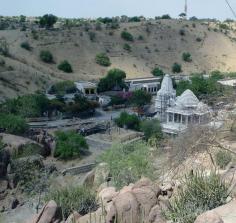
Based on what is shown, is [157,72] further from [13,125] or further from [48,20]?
[13,125]

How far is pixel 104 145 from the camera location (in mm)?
36719

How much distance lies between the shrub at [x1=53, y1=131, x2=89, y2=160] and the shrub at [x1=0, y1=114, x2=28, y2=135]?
2.57 meters

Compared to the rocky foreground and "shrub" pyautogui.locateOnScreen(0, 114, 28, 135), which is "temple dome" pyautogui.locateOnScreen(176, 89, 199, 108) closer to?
"shrub" pyautogui.locateOnScreen(0, 114, 28, 135)

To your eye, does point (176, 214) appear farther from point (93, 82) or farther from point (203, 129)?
point (93, 82)

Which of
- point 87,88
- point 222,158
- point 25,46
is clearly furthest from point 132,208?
point 25,46

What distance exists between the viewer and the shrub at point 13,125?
35.7m

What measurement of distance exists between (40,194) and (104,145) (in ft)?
40.3

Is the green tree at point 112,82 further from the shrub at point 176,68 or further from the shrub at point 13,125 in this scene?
the shrub at point 13,125

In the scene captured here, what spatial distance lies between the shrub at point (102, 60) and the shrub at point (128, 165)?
39676mm

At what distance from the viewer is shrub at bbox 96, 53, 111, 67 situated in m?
65.2

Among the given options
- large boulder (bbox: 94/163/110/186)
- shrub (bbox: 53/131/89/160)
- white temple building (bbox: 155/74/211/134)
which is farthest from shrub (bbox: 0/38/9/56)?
large boulder (bbox: 94/163/110/186)

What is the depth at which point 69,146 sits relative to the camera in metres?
34.6

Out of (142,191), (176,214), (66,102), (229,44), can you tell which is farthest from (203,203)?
(229,44)

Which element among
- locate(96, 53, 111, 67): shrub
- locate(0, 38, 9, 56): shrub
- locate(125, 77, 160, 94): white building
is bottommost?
locate(125, 77, 160, 94): white building
